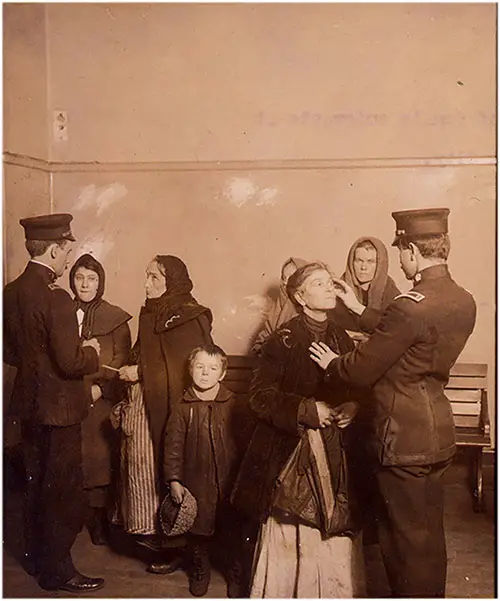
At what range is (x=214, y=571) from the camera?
2.99 meters

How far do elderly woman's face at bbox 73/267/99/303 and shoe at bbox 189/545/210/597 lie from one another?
108 centimetres

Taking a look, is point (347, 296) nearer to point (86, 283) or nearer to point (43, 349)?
point (86, 283)

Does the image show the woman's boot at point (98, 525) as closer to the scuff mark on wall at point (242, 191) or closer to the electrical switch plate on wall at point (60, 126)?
the scuff mark on wall at point (242, 191)

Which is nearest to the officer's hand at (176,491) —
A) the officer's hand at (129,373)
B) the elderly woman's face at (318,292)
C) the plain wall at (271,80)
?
the officer's hand at (129,373)

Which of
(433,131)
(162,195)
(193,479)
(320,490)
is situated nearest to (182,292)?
(162,195)

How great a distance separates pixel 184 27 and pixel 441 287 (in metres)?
1.42

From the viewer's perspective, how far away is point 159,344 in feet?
9.73

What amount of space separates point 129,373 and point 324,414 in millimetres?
832

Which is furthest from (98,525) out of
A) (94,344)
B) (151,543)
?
(94,344)

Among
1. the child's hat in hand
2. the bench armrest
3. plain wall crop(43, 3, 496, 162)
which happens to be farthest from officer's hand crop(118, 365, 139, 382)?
the bench armrest

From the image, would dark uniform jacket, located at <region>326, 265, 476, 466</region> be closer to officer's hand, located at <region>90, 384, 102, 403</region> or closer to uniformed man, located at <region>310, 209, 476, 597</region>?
uniformed man, located at <region>310, 209, 476, 597</region>

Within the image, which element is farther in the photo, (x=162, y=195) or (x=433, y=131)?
(x=162, y=195)

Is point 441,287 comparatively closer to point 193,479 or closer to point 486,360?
point 486,360

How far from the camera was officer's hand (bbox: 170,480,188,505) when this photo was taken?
2.83 m
